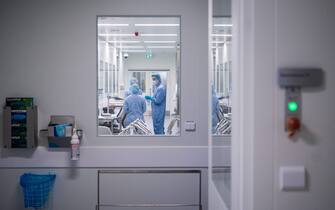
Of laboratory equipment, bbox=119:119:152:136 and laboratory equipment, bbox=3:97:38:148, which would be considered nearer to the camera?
laboratory equipment, bbox=3:97:38:148

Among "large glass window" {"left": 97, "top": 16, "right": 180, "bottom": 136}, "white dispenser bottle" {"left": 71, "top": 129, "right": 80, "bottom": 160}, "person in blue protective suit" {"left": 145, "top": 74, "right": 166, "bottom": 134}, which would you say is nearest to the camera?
"white dispenser bottle" {"left": 71, "top": 129, "right": 80, "bottom": 160}

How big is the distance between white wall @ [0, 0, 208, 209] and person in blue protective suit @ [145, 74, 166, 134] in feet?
1.34

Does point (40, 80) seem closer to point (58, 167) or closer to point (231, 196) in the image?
point (58, 167)

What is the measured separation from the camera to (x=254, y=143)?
1238mm

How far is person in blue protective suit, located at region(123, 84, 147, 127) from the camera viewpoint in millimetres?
3775

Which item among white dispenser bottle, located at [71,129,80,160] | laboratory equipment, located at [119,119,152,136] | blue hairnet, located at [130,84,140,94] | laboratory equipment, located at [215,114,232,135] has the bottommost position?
white dispenser bottle, located at [71,129,80,160]

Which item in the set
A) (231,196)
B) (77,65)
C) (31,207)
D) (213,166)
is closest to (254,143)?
(231,196)

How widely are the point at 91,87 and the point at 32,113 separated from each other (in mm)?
565

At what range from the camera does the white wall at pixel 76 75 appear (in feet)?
10.3

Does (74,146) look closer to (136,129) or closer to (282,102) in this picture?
(136,129)

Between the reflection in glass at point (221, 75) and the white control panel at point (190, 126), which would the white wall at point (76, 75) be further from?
the reflection in glass at point (221, 75)

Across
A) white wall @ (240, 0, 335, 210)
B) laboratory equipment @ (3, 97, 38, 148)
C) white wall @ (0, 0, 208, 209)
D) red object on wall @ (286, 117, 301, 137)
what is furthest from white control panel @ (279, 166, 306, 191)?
laboratory equipment @ (3, 97, 38, 148)

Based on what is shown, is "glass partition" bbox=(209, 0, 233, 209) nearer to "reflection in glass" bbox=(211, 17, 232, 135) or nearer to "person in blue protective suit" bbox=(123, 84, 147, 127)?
"reflection in glass" bbox=(211, 17, 232, 135)

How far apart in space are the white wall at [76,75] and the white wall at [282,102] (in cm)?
192
